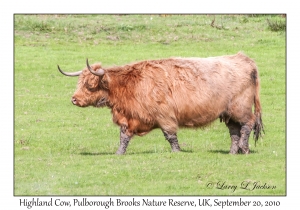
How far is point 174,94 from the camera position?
15.0m

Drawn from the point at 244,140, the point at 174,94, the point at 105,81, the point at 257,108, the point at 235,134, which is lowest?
the point at 244,140

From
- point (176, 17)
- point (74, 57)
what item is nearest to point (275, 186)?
point (74, 57)

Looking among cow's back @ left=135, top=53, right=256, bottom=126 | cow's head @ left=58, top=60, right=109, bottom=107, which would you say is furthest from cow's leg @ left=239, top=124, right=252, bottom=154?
cow's head @ left=58, top=60, right=109, bottom=107

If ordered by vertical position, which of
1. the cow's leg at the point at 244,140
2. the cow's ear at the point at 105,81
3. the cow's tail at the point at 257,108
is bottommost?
the cow's leg at the point at 244,140

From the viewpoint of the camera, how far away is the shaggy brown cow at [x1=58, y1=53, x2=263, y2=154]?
15.0 metres

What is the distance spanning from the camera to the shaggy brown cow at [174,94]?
49.1ft

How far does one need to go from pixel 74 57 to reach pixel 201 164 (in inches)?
501

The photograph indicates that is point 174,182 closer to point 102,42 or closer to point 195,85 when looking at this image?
point 195,85

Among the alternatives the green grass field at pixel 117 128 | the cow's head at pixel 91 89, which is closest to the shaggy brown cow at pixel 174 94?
the cow's head at pixel 91 89

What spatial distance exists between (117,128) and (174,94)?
12.2 feet

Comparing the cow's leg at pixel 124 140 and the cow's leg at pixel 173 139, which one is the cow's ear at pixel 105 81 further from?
the cow's leg at pixel 173 139

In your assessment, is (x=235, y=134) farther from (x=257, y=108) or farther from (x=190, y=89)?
(x=190, y=89)

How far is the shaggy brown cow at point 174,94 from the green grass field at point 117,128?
56 centimetres

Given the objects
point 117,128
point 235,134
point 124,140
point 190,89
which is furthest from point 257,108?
point 117,128
